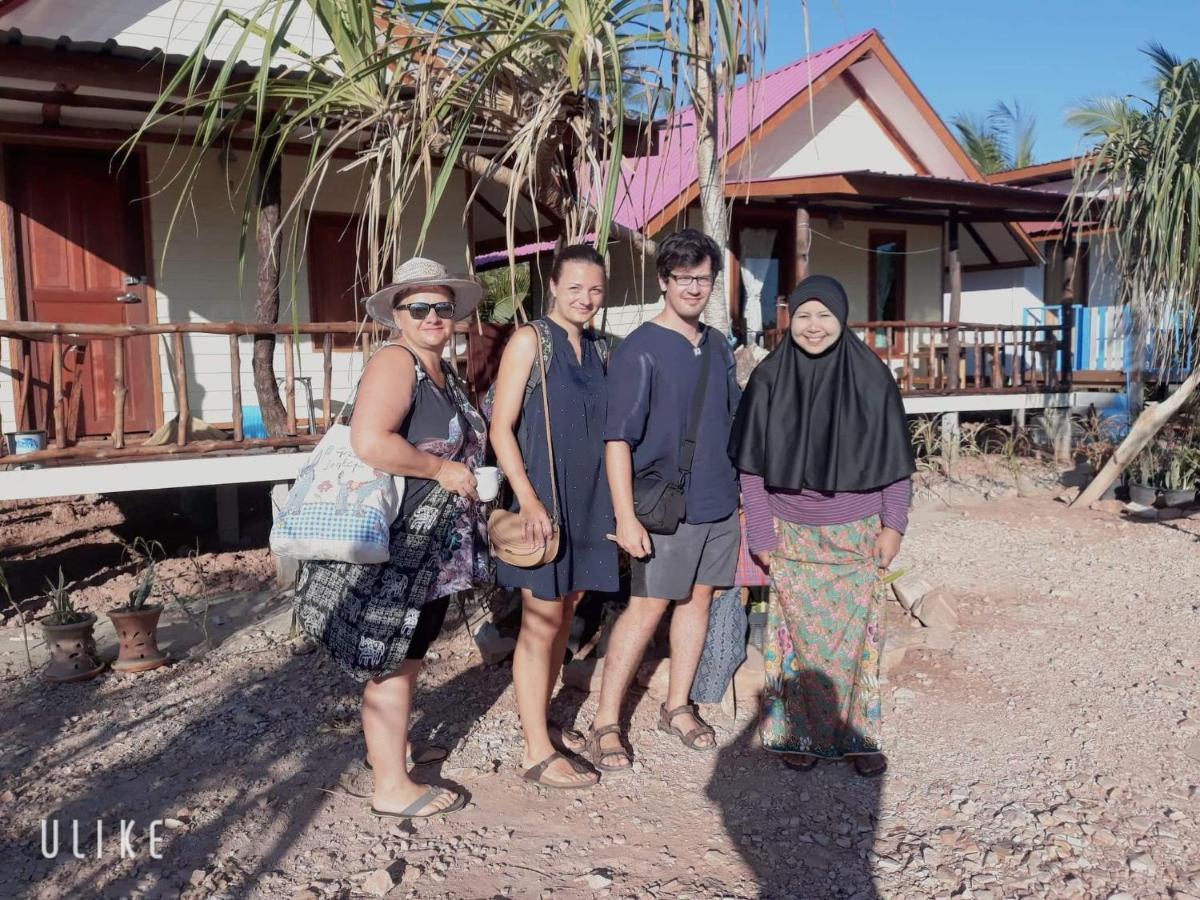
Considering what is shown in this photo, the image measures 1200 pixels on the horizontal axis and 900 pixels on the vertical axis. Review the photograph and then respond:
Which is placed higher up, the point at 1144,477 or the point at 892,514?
the point at 892,514

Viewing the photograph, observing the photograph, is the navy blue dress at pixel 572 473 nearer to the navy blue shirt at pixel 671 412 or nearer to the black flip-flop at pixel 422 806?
the navy blue shirt at pixel 671 412

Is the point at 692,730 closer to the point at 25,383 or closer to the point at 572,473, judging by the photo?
Answer: the point at 572,473

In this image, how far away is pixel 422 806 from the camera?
10.0 feet

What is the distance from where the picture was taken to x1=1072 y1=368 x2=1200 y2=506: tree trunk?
7562mm

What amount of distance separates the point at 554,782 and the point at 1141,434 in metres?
6.45

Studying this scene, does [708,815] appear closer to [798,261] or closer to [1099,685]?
[1099,685]

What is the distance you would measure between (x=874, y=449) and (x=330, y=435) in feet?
5.60

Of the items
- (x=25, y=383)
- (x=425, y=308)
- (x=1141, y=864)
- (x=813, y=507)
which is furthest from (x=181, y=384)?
(x=1141, y=864)

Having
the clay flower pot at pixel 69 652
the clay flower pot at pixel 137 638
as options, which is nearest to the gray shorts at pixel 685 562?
the clay flower pot at pixel 137 638

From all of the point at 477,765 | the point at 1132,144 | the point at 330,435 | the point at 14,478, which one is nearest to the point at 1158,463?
the point at 1132,144

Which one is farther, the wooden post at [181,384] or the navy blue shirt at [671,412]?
the wooden post at [181,384]

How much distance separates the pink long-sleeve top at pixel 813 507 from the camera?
10.5 feet

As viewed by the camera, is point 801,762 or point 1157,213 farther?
point 1157,213

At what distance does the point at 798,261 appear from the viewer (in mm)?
10484
